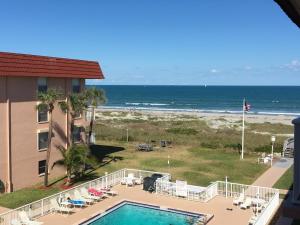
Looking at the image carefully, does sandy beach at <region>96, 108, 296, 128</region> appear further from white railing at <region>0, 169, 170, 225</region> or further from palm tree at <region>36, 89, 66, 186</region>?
palm tree at <region>36, 89, 66, 186</region>

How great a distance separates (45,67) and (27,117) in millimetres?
3603

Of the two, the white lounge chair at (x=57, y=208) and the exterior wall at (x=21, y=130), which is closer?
the white lounge chair at (x=57, y=208)

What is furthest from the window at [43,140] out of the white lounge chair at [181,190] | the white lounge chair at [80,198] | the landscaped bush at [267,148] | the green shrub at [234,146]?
the landscaped bush at [267,148]

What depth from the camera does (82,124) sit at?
30953mm

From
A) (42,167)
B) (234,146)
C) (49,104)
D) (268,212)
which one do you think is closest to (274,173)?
(268,212)

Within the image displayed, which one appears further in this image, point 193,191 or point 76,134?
point 76,134

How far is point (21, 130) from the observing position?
25312mm

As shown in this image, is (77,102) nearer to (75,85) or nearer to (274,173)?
(75,85)

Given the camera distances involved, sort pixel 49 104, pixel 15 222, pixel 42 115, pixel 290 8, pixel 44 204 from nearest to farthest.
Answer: pixel 290 8
pixel 15 222
pixel 44 204
pixel 49 104
pixel 42 115

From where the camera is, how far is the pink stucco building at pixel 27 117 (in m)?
24.0

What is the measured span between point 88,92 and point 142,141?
1726 centimetres

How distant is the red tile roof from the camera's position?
23594mm

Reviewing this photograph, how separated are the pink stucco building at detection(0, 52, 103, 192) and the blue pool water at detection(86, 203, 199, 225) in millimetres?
7842

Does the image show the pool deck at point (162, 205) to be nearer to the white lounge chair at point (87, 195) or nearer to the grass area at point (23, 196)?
the white lounge chair at point (87, 195)
